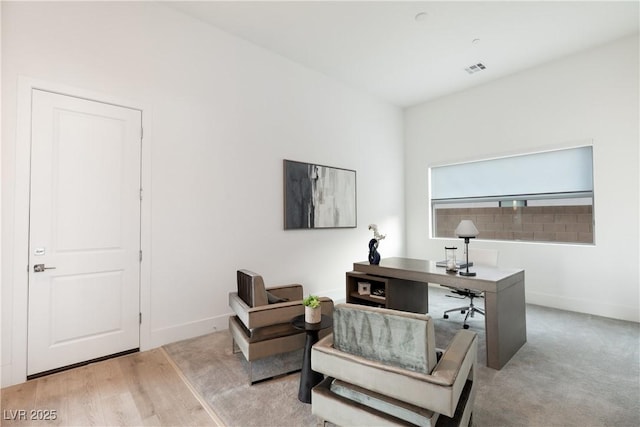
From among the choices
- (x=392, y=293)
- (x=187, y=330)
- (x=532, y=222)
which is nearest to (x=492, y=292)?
(x=392, y=293)

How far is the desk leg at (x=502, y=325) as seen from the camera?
8.82 ft

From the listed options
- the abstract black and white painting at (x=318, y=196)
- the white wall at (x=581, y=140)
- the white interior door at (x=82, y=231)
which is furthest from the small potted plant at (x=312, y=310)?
the white wall at (x=581, y=140)

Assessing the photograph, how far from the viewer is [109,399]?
7.34 ft

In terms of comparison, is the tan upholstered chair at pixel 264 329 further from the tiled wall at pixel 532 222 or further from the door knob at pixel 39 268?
the tiled wall at pixel 532 222

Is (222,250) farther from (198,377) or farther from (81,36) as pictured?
(81,36)

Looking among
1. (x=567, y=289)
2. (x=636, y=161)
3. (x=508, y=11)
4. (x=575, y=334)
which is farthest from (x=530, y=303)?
(x=508, y=11)

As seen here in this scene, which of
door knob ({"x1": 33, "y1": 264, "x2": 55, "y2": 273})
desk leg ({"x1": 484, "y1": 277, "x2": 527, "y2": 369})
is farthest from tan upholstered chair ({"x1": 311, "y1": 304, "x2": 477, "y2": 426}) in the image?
door knob ({"x1": 33, "y1": 264, "x2": 55, "y2": 273})

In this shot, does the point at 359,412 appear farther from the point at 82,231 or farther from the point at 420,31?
the point at 420,31

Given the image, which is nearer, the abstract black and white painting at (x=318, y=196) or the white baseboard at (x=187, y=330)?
the white baseboard at (x=187, y=330)

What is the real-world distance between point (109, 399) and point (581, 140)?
6.07 metres

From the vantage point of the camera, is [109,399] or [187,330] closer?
[109,399]

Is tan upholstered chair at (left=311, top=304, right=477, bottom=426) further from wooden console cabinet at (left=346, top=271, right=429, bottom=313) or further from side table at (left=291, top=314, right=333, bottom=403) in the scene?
wooden console cabinet at (left=346, top=271, right=429, bottom=313)

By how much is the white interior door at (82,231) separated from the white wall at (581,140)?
518cm

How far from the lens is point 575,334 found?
3.44 m
